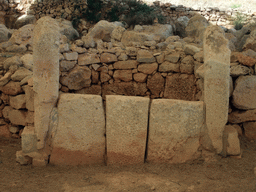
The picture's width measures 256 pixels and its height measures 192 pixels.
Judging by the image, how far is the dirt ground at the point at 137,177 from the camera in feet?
9.06

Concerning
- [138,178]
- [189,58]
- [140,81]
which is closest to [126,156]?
[138,178]

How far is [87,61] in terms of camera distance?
15.2 ft

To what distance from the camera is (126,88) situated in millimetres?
4863

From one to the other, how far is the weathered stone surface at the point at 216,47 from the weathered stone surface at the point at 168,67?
1.28 meters

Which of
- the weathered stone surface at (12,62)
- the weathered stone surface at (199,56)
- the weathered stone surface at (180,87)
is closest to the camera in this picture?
the weathered stone surface at (199,56)

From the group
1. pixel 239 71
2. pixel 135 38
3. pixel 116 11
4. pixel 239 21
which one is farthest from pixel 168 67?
pixel 239 21

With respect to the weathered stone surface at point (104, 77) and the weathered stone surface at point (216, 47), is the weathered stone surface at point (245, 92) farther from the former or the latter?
the weathered stone surface at point (104, 77)

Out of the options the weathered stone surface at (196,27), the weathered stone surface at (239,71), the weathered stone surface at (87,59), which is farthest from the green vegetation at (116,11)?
the weathered stone surface at (239,71)

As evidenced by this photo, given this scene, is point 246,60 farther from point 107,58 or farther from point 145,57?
point 107,58

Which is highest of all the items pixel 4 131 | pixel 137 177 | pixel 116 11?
pixel 116 11

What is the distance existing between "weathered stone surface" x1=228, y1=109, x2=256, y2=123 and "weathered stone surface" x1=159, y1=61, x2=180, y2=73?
1.25 metres

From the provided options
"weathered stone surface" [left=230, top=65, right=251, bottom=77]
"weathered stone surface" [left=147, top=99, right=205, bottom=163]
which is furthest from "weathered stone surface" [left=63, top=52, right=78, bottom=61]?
"weathered stone surface" [left=230, top=65, right=251, bottom=77]

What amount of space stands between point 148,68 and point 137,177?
228 cm

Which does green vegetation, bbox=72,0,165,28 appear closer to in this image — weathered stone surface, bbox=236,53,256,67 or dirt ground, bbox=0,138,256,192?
weathered stone surface, bbox=236,53,256,67
